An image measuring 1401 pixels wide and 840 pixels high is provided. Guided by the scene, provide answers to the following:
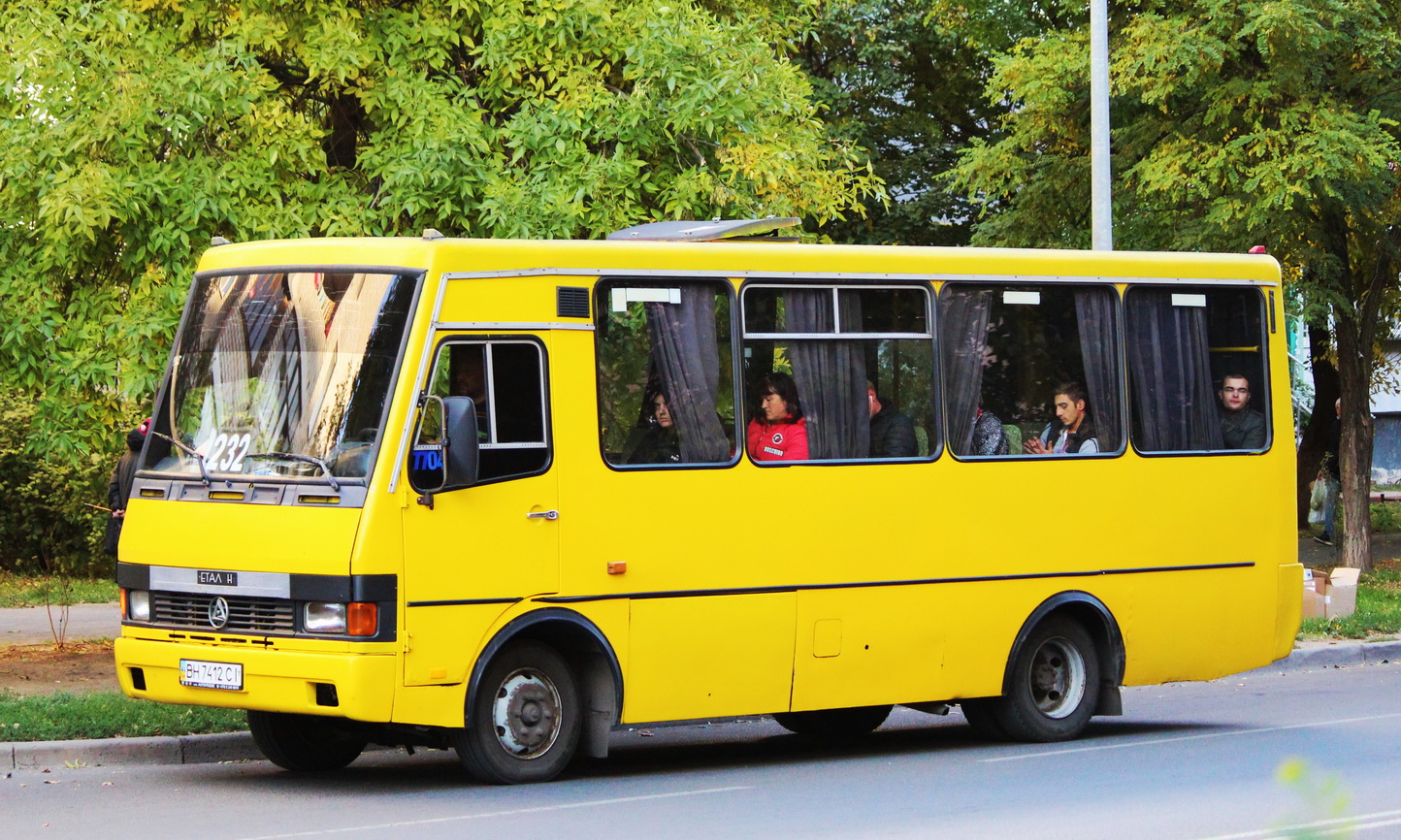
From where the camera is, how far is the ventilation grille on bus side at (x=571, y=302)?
953cm

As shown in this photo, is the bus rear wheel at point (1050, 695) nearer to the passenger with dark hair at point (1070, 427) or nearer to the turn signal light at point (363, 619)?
the passenger with dark hair at point (1070, 427)

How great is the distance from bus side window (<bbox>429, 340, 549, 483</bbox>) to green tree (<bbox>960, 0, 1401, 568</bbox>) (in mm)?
12322

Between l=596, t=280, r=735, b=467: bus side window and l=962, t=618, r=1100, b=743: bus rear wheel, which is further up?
l=596, t=280, r=735, b=467: bus side window

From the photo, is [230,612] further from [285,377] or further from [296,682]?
[285,377]

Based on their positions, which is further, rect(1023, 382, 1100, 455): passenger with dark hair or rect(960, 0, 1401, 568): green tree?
rect(960, 0, 1401, 568): green tree

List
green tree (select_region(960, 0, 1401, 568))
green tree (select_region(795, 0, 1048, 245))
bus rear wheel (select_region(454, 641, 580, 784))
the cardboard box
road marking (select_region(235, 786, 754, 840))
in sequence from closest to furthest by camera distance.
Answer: road marking (select_region(235, 786, 754, 840)) → bus rear wheel (select_region(454, 641, 580, 784)) → the cardboard box → green tree (select_region(960, 0, 1401, 568)) → green tree (select_region(795, 0, 1048, 245))

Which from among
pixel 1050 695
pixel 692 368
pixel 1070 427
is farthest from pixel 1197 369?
pixel 692 368

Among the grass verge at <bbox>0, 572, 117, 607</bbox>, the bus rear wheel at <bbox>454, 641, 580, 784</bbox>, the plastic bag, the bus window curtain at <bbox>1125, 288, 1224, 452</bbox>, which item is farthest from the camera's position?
the plastic bag

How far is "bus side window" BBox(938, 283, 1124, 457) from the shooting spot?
437 inches

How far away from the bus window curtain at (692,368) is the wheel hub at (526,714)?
145 centimetres

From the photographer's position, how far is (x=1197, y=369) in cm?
1214

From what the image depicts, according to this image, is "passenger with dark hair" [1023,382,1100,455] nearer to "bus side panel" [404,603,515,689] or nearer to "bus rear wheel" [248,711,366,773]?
"bus side panel" [404,603,515,689]

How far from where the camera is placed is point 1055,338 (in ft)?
37.9

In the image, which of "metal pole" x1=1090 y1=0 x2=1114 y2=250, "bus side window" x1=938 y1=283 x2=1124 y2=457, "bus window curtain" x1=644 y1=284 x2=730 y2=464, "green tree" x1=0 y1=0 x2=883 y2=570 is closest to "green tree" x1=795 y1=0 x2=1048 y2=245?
"metal pole" x1=1090 y1=0 x2=1114 y2=250
